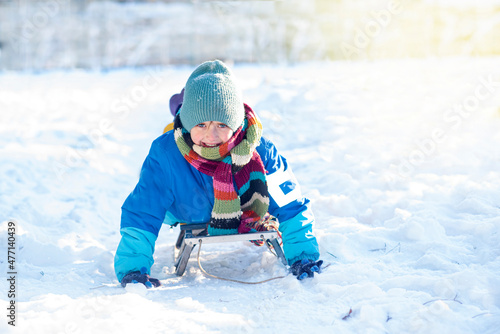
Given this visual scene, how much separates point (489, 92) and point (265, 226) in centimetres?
496

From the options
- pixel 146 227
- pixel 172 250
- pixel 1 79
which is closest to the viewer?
pixel 146 227

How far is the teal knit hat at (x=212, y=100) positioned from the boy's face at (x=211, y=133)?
0.12 feet

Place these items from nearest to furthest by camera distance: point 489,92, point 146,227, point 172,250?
point 146,227 < point 172,250 < point 489,92

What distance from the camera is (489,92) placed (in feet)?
21.1

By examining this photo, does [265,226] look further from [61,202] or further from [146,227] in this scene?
[61,202]

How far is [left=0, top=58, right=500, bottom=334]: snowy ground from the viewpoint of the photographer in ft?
6.67

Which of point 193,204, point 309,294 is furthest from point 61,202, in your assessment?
point 309,294

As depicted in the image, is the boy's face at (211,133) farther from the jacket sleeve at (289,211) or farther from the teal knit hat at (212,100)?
the jacket sleeve at (289,211)

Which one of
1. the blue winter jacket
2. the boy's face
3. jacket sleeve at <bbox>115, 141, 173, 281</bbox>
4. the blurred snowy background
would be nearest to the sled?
the blue winter jacket

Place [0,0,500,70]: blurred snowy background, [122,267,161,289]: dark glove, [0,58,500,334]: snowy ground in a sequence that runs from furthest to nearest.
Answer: [0,0,500,70]: blurred snowy background < [122,267,161,289]: dark glove < [0,58,500,334]: snowy ground

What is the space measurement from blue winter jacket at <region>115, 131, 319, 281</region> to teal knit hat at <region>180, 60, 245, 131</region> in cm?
25

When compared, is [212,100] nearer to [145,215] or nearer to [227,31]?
[145,215]

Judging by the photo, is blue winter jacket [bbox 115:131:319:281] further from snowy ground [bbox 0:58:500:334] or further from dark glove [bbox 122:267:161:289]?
snowy ground [bbox 0:58:500:334]

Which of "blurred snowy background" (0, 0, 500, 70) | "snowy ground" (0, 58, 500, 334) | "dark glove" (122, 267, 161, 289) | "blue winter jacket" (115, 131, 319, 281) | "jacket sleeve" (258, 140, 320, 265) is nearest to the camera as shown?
"snowy ground" (0, 58, 500, 334)
